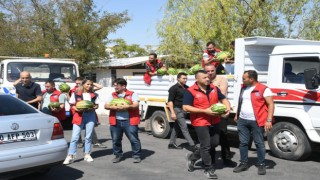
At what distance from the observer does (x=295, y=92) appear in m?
7.20

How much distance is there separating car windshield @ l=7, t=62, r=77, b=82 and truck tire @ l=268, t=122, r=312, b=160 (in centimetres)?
725

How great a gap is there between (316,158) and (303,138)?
2.82 feet

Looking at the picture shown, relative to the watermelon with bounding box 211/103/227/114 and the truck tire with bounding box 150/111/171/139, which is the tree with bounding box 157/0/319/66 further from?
the watermelon with bounding box 211/103/227/114

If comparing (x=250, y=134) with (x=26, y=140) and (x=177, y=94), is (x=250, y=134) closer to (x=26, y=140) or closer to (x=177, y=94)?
(x=177, y=94)

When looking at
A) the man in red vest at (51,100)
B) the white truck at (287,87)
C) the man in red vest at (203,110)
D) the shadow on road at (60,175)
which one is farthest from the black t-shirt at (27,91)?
the white truck at (287,87)

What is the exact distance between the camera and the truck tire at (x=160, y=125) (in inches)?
394

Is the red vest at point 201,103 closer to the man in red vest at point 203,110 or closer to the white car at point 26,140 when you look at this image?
the man in red vest at point 203,110

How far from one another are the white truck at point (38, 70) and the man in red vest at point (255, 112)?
702 cm

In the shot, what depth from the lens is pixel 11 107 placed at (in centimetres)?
583

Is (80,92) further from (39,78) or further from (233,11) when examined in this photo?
(233,11)

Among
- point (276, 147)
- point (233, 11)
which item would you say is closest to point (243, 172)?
point (276, 147)

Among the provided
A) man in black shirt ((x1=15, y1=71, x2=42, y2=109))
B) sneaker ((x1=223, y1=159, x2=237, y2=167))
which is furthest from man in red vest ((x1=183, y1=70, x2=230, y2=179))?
man in black shirt ((x1=15, y1=71, x2=42, y2=109))

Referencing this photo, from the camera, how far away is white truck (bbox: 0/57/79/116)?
11883mm

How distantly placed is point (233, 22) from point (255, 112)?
32.7 ft
